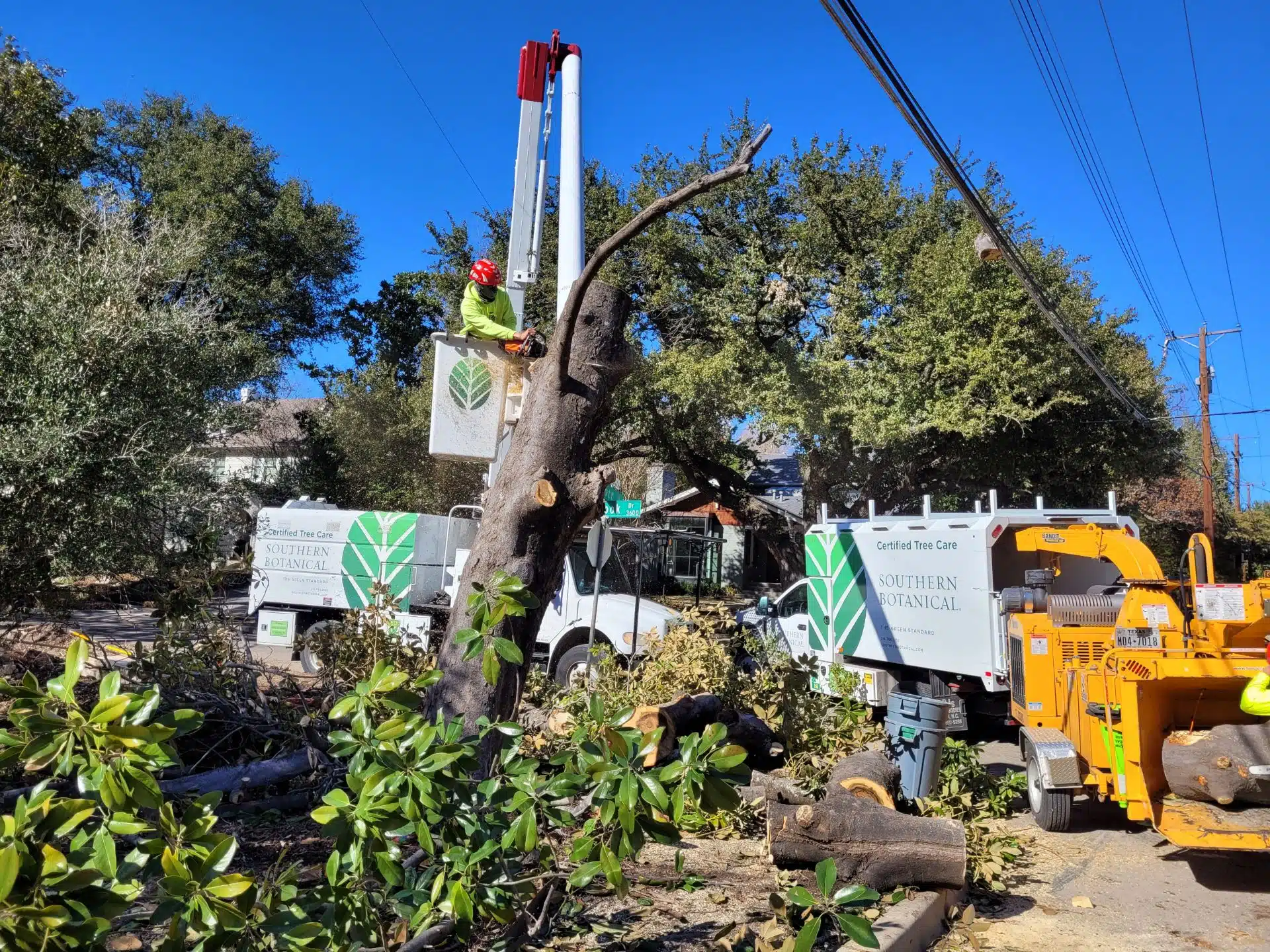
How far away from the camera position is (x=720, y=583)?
105 ft

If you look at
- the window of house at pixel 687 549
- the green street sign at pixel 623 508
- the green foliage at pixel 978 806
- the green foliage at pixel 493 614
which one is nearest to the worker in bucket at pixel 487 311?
the green foliage at pixel 493 614

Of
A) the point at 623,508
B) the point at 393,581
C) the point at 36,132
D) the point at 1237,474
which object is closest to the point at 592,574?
the point at 623,508

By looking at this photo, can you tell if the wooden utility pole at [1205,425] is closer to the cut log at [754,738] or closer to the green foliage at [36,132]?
the cut log at [754,738]

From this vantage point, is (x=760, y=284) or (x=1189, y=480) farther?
(x=1189, y=480)

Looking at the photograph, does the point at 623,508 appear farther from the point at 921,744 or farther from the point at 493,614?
the point at 493,614

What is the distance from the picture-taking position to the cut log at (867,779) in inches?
235

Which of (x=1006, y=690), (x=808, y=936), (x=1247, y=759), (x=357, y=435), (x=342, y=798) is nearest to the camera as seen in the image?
(x=342, y=798)

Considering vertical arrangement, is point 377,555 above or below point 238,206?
below

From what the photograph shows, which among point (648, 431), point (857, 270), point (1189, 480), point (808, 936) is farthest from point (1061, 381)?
point (1189, 480)

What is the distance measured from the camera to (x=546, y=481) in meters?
5.06

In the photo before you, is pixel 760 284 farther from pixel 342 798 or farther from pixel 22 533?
pixel 342 798

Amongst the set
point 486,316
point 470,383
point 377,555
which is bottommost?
point 377,555

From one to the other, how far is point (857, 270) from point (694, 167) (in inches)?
180

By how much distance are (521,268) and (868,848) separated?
Answer: 17.9 ft
